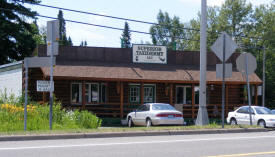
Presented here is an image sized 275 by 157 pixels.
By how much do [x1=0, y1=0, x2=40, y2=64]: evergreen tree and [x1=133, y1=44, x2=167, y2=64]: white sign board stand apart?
1597 cm

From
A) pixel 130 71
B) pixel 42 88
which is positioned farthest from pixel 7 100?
pixel 130 71

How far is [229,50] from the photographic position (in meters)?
17.4

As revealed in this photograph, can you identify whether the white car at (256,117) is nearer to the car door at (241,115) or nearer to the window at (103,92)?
the car door at (241,115)

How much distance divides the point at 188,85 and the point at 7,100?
548 inches

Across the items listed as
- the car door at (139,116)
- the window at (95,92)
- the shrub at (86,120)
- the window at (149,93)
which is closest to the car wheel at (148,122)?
the car door at (139,116)

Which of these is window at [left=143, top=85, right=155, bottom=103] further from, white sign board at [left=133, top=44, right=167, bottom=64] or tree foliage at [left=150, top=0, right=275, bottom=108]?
tree foliage at [left=150, top=0, right=275, bottom=108]

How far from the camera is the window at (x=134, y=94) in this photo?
28438mm

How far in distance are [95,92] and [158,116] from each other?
7.88 metres

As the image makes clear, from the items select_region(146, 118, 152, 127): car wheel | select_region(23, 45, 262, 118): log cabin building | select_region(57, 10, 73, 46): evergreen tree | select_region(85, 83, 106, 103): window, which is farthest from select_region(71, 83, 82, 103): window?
select_region(57, 10, 73, 46): evergreen tree

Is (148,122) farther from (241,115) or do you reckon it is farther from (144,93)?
(144,93)

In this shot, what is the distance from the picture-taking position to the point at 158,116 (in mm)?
20578

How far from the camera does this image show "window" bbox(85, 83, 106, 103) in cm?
2724

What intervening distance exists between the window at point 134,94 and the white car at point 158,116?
237 inches

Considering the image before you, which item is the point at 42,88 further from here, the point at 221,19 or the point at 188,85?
the point at 221,19
